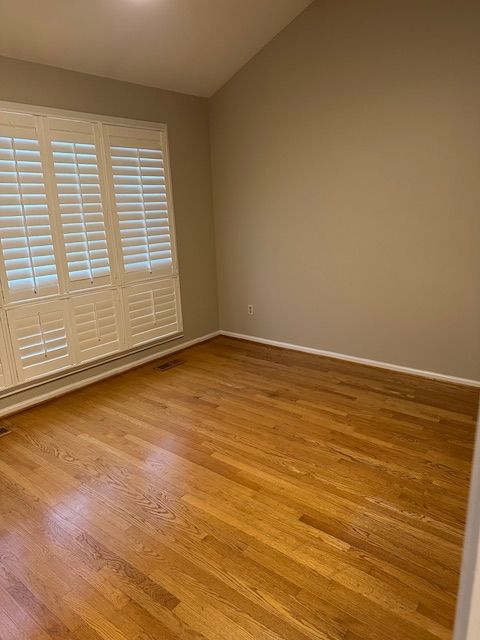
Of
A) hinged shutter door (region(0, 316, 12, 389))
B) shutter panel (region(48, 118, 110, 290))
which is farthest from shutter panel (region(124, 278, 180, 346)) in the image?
hinged shutter door (region(0, 316, 12, 389))

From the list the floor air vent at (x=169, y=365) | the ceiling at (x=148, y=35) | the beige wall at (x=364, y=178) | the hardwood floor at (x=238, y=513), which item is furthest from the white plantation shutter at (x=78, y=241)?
the beige wall at (x=364, y=178)

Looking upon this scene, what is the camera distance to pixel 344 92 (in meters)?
3.23

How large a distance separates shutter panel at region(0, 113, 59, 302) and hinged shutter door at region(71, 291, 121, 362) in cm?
36

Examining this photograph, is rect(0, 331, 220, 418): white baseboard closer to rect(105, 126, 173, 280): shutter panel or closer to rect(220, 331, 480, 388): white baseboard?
rect(220, 331, 480, 388): white baseboard

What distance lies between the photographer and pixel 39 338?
301cm

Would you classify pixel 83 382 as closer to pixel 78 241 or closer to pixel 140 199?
pixel 78 241

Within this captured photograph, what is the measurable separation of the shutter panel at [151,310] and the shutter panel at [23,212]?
80cm

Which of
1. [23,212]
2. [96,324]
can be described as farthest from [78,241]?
[96,324]

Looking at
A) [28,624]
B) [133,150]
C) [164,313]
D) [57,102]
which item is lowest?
[28,624]

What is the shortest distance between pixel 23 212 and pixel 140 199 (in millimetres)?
1008

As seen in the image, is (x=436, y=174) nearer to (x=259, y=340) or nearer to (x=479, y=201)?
(x=479, y=201)

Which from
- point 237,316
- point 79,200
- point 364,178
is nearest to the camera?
point 79,200

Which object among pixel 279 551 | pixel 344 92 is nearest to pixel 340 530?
pixel 279 551

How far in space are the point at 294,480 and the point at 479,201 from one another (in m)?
2.25
